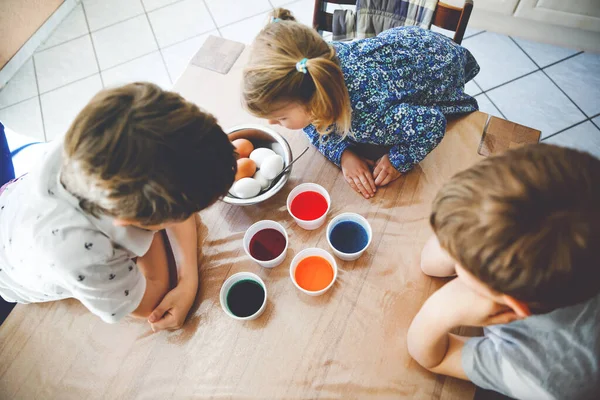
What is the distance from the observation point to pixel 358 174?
97 cm

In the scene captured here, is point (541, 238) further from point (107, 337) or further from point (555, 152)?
point (107, 337)

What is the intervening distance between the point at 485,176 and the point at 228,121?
2.44 feet

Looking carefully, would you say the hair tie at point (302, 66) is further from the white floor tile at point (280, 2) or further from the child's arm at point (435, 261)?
the white floor tile at point (280, 2)

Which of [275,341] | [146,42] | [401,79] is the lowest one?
[146,42]

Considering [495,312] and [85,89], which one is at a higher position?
[495,312]

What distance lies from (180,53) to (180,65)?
109mm

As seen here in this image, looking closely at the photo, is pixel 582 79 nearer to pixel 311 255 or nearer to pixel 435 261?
pixel 435 261

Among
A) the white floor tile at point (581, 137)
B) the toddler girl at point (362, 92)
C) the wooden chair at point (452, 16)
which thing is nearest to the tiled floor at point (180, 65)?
the white floor tile at point (581, 137)

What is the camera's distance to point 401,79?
3.44 ft

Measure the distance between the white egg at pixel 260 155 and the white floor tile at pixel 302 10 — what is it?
68.9 inches

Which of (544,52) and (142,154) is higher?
Result: (142,154)

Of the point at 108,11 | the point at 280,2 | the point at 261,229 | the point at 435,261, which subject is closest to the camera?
the point at 435,261

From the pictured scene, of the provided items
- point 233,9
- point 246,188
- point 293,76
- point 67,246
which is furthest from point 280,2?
point 67,246

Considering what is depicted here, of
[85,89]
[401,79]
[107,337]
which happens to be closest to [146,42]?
[85,89]
